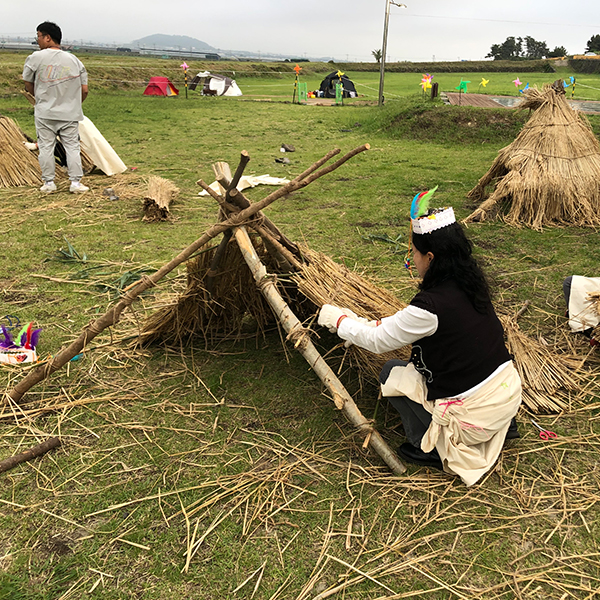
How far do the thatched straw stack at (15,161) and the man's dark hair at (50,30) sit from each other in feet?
5.81

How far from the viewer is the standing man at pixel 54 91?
6742 millimetres

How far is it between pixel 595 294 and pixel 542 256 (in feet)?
6.07

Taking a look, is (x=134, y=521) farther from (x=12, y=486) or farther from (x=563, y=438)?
(x=563, y=438)

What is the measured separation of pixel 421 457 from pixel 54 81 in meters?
7.00

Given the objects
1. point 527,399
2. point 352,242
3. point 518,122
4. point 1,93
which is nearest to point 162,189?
point 352,242

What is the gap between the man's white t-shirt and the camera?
6.77 metres

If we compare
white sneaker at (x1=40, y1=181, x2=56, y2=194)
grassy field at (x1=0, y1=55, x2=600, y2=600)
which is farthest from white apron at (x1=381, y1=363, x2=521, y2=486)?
white sneaker at (x1=40, y1=181, x2=56, y2=194)

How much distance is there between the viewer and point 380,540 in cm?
215

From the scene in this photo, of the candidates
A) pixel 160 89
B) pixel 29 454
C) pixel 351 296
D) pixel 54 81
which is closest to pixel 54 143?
pixel 54 81

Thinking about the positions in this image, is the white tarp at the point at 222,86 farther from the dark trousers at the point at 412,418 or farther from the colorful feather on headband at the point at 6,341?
the dark trousers at the point at 412,418

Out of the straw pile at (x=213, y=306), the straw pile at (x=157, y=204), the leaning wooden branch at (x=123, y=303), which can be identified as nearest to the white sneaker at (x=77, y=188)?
the straw pile at (x=157, y=204)

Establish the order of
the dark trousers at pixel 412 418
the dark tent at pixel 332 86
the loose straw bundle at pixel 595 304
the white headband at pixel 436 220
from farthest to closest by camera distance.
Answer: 1. the dark tent at pixel 332 86
2. the loose straw bundle at pixel 595 304
3. the dark trousers at pixel 412 418
4. the white headband at pixel 436 220

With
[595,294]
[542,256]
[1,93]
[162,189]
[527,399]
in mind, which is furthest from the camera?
[1,93]

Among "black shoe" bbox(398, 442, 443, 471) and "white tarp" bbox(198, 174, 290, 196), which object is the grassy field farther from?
"white tarp" bbox(198, 174, 290, 196)
